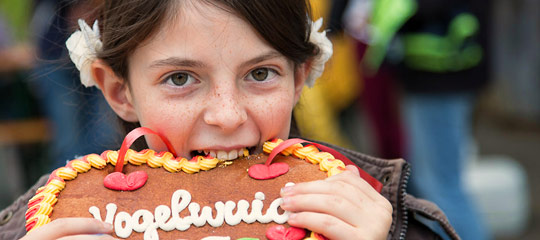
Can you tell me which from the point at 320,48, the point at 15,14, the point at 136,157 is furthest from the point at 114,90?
the point at 15,14

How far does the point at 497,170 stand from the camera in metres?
4.87

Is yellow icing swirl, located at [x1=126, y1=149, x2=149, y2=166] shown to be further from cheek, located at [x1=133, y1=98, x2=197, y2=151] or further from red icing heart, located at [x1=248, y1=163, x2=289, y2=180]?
red icing heart, located at [x1=248, y1=163, x2=289, y2=180]

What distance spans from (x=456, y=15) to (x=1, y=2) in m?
4.34

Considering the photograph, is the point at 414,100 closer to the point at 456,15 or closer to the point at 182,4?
the point at 456,15

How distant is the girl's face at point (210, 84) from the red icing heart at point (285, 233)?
0.90 feet

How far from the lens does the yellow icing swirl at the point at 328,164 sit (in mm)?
1677

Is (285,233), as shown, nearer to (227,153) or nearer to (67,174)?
(227,153)

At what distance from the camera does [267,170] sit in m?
1.68

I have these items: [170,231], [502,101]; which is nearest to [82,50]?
[170,231]

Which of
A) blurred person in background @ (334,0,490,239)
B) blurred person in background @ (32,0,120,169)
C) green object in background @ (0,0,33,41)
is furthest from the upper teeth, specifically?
green object in background @ (0,0,33,41)

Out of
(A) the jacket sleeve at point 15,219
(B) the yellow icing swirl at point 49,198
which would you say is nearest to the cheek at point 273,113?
Result: (B) the yellow icing swirl at point 49,198

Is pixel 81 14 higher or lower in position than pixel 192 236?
higher

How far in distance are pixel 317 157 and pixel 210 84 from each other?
0.33 m

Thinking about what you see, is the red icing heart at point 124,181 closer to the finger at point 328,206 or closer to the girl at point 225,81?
the girl at point 225,81
